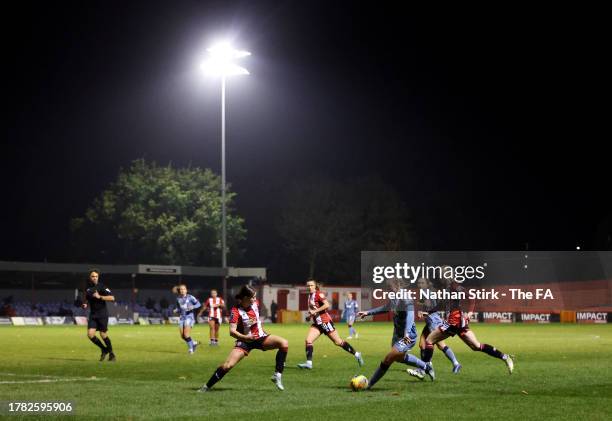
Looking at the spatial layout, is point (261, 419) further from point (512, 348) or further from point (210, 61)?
point (210, 61)

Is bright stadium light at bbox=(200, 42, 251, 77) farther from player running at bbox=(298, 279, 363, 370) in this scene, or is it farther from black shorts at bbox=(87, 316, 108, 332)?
player running at bbox=(298, 279, 363, 370)

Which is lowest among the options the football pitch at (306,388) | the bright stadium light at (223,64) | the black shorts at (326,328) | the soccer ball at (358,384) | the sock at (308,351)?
the football pitch at (306,388)

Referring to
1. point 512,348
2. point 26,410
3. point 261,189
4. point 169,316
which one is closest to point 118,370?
point 26,410

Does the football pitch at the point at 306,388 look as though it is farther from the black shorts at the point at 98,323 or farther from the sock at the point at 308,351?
the black shorts at the point at 98,323

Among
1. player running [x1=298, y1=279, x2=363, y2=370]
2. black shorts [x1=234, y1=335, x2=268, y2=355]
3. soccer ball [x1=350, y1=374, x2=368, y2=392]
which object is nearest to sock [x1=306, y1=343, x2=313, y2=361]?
player running [x1=298, y1=279, x2=363, y2=370]

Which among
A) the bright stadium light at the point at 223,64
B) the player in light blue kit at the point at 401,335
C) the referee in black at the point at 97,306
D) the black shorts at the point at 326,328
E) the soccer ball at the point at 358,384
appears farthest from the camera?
the bright stadium light at the point at 223,64

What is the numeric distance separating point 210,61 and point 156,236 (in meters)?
29.2

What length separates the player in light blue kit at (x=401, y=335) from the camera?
57.9ft

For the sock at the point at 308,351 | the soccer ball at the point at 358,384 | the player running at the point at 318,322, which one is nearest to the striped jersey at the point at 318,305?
the player running at the point at 318,322

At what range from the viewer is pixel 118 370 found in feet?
76.5

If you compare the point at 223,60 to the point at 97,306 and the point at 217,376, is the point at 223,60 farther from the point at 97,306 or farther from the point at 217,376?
the point at 217,376

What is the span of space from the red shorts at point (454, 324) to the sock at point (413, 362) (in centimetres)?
164

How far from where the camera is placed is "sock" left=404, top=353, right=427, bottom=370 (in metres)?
18.7

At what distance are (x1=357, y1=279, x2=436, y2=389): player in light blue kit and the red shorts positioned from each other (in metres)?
0.66
